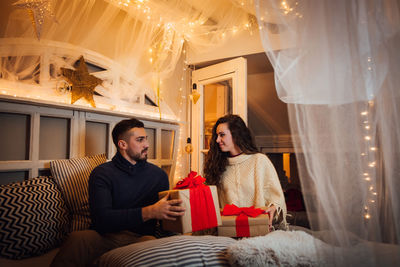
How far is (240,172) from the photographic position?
195cm

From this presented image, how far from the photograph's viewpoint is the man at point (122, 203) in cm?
138

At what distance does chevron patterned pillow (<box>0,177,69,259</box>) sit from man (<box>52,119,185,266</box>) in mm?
173

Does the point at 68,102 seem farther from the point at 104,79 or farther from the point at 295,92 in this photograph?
the point at 295,92

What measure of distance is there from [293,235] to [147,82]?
2.10 meters

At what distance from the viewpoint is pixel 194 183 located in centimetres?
139

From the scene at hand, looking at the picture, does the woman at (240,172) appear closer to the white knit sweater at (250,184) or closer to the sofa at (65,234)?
the white knit sweater at (250,184)

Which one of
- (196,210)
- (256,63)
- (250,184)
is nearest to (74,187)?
(196,210)

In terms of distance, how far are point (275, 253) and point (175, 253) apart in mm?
336

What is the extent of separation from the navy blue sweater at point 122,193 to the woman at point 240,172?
446mm

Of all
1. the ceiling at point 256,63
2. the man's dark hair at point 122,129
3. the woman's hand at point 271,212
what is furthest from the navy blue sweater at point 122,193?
the ceiling at point 256,63

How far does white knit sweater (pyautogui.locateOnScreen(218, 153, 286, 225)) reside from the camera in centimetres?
184

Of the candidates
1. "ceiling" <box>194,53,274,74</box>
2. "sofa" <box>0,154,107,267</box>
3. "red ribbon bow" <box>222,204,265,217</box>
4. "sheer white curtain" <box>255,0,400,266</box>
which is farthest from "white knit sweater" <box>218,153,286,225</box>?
"ceiling" <box>194,53,274,74</box>

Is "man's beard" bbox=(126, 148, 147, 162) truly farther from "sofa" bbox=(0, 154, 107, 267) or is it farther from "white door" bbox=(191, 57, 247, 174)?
"white door" bbox=(191, 57, 247, 174)

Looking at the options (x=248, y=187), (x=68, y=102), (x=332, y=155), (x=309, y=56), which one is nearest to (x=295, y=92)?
(x=309, y=56)
